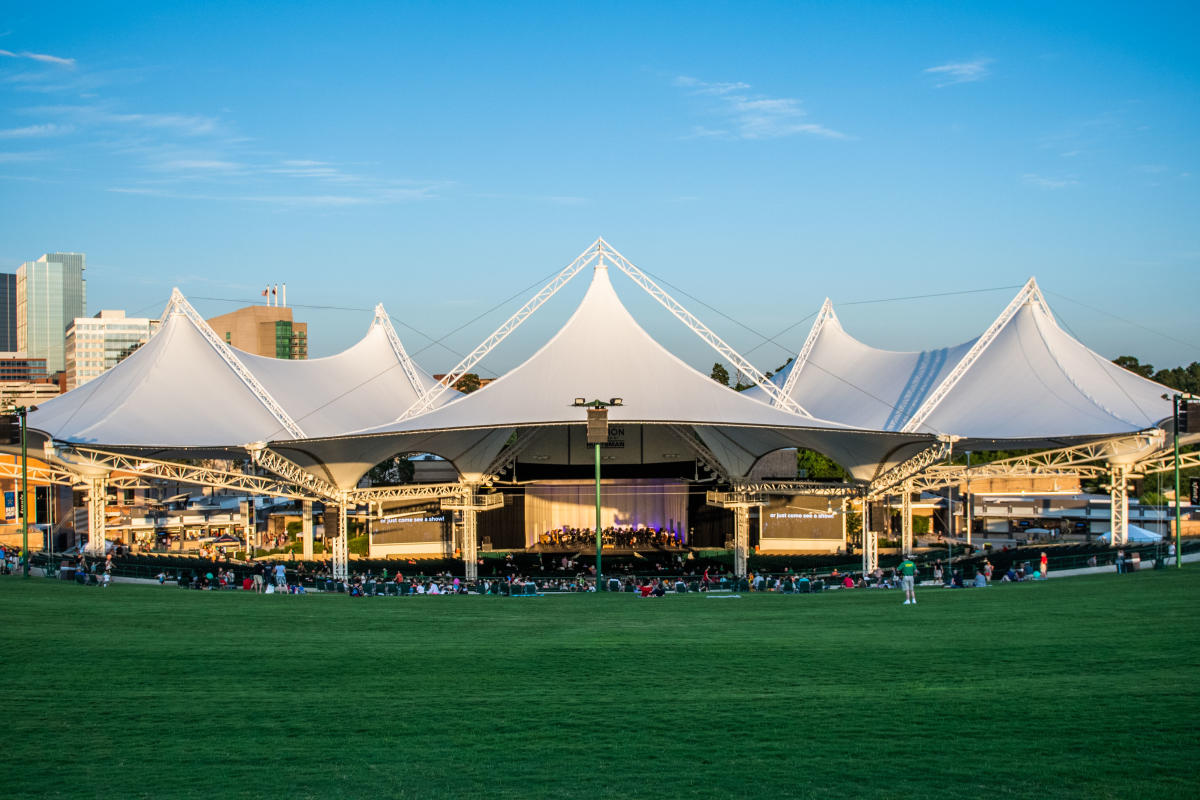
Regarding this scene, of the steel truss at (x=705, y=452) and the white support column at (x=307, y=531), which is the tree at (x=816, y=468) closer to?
the steel truss at (x=705, y=452)

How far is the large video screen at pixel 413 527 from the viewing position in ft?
176

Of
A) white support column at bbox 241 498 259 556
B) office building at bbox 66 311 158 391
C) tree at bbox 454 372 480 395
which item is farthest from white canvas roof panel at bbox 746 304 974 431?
office building at bbox 66 311 158 391

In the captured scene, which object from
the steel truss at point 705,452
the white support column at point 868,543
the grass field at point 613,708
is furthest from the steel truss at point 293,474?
the grass field at point 613,708

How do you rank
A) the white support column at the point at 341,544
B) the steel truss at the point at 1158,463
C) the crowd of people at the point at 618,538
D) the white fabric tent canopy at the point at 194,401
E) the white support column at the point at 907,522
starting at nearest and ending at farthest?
the white fabric tent canopy at the point at 194,401
the white support column at the point at 341,544
the steel truss at the point at 1158,463
the white support column at the point at 907,522
the crowd of people at the point at 618,538

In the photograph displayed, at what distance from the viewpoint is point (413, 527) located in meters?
54.3

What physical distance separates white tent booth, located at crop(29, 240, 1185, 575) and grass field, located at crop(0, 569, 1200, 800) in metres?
21.4

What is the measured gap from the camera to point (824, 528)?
54.9 meters

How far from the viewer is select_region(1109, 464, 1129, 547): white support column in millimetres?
38562

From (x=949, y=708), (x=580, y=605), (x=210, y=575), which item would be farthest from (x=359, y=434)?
(x=949, y=708)

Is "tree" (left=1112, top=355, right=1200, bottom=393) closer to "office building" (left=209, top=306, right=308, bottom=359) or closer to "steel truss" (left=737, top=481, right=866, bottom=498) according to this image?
"steel truss" (left=737, top=481, right=866, bottom=498)

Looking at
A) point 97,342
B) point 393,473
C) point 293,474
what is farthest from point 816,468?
point 97,342

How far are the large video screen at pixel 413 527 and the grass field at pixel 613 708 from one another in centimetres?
3798

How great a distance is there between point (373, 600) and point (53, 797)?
16360mm

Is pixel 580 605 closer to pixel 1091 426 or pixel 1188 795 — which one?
pixel 1188 795
